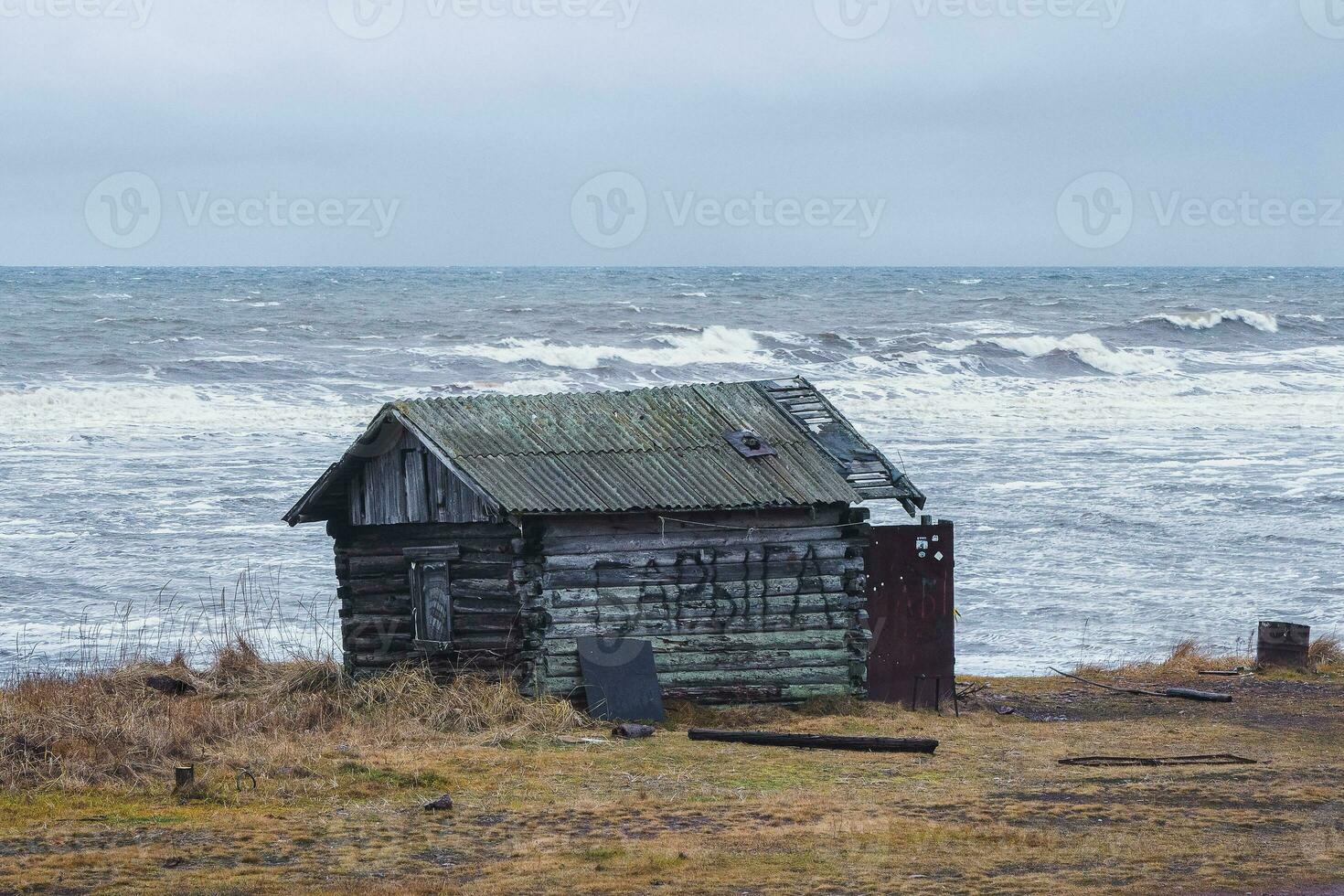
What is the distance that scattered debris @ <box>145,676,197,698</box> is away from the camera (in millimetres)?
16438

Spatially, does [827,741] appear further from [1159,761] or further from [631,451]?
[631,451]

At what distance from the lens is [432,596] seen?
636 inches

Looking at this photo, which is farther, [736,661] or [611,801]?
[736,661]

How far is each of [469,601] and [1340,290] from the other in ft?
340

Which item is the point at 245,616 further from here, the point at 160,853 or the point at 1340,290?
the point at 1340,290

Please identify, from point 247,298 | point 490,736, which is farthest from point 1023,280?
point 490,736

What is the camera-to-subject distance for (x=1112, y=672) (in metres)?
19.7

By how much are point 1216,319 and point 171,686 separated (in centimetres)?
6649

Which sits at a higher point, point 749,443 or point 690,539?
point 749,443

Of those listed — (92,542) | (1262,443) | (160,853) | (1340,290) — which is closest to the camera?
(160,853)

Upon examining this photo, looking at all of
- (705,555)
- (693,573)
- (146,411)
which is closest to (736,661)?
(693,573)

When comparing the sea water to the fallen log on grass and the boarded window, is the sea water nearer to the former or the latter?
the boarded window

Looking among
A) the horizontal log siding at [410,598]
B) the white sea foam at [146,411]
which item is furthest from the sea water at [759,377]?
the horizontal log siding at [410,598]

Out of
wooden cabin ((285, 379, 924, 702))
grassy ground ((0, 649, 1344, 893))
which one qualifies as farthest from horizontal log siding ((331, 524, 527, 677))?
grassy ground ((0, 649, 1344, 893))
